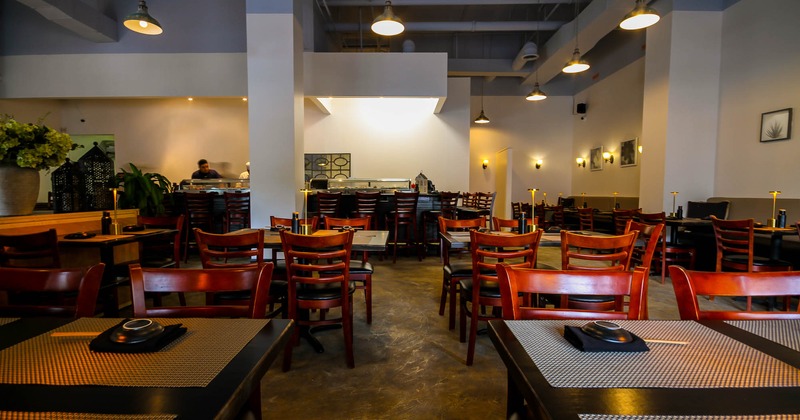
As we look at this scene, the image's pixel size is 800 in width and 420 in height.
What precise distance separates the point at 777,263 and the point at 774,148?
290 centimetres

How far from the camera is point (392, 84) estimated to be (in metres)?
7.67

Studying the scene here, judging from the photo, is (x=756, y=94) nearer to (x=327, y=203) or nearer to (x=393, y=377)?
(x=327, y=203)

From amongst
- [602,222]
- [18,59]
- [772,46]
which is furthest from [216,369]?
[18,59]

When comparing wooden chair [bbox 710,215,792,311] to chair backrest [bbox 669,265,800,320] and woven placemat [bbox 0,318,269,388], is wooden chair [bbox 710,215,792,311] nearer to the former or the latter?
chair backrest [bbox 669,265,800,320]

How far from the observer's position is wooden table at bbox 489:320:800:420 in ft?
1.94

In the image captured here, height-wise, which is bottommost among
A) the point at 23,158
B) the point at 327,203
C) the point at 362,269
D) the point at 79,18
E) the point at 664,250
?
the point at 664,250

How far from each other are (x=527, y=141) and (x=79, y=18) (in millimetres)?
11486

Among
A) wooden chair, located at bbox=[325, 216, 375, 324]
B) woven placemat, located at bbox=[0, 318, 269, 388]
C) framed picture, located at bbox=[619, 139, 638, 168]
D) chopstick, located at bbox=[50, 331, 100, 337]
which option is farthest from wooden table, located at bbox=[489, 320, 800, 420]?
framed picture, located at bbox=[619, 139, 638, 168]

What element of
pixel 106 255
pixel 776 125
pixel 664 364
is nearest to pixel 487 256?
pixel 664 364

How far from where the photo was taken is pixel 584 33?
7660mm

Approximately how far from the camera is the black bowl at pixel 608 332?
833mm

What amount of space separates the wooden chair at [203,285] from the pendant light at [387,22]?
14.7 ft

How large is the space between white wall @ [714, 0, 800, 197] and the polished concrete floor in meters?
3.96

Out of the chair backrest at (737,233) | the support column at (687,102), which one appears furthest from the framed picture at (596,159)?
the chair backrest at (737,233)
